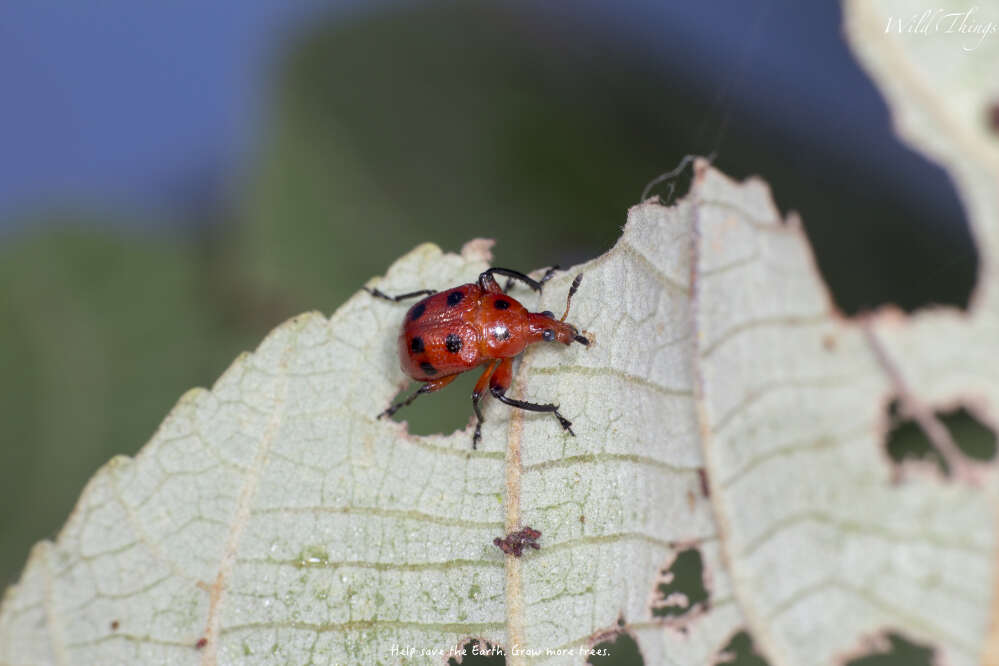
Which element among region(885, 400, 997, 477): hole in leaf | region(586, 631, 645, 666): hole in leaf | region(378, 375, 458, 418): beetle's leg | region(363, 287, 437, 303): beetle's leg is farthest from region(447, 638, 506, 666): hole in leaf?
region(885, 400, 997, 477): hole in leaf

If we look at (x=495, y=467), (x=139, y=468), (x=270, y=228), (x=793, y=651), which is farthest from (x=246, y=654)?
(x=270, y=228)

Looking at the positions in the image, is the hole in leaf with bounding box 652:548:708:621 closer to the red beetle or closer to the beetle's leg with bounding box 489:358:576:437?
the beetle's leg with bounding box 489:358:576:437

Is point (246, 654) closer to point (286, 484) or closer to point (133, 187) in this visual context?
point (286, 484)

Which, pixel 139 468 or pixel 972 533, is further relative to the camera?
pixel 139 468

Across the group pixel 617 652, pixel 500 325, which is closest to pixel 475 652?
pixel 617 652

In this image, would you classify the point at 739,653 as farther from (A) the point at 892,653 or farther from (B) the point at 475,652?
(B) the point at 475,652

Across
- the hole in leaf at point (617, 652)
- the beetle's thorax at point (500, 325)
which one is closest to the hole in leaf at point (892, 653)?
the hole in leaf at point (617, 652)
